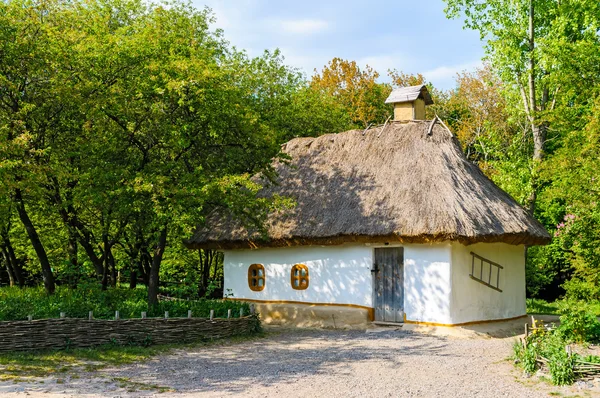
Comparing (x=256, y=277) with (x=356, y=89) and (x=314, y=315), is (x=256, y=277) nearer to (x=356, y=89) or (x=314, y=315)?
(x=314, y=315)

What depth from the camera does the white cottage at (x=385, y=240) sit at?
14.9 metres

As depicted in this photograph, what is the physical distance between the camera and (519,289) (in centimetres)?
1744

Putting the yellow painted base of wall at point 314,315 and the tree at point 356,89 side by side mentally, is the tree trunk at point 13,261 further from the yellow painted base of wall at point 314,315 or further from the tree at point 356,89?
the tree at point 356,89

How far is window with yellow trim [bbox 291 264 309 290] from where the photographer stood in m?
17.2

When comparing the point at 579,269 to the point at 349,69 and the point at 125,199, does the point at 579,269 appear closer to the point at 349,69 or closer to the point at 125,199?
the point at 125,199

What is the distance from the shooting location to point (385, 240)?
1538cm

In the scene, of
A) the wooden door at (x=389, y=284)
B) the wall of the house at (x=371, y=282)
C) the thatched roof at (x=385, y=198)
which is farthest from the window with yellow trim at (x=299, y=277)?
the wooden door at (x=389, y=284)

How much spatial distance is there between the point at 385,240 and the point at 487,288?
3186mm

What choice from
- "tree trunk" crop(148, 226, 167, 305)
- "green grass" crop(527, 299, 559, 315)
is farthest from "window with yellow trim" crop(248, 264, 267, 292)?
"green grass" crop(527, 299, 559, 315)

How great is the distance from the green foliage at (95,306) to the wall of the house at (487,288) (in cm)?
541

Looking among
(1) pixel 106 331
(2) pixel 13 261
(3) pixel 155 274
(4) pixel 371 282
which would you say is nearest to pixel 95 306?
(1) pixel 106 331

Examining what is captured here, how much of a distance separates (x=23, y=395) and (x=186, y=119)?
817 centimetres

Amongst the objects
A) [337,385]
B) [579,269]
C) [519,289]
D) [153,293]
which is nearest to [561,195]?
[519,289]

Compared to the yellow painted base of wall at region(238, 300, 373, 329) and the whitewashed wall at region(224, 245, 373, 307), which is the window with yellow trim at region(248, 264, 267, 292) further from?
the yellow painted base of wall at region(238, 300, 373, 329)
